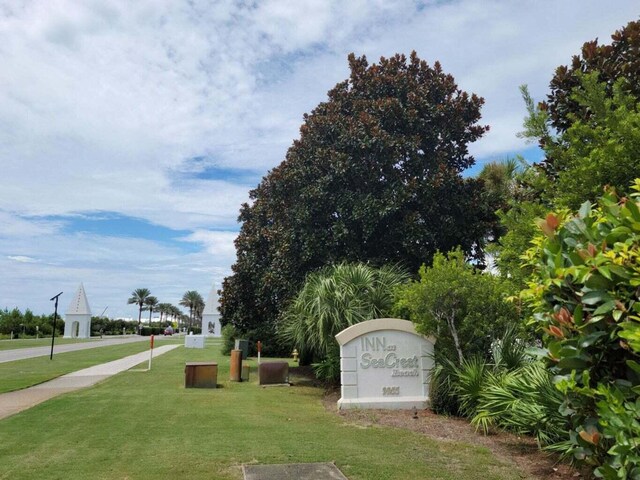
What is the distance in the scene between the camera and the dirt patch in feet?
20.3

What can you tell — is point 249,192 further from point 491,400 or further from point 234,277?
point 491,400

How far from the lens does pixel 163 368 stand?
63.7 feet

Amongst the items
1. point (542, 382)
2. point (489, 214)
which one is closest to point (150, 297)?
point (489, 214)

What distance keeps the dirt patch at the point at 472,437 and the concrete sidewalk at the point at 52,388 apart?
21.2 ft

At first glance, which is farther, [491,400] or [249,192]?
Result: [249,192]

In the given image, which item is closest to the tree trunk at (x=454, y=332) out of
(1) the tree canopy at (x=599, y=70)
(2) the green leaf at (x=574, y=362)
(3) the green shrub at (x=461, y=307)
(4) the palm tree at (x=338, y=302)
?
(3) the green shrub at (x=461, y=307)

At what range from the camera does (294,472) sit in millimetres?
5844

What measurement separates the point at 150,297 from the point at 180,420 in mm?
110862

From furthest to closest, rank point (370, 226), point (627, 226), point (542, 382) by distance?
point (370, 226) → point (542, 382) → point (627, 226)

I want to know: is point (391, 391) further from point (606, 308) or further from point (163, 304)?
point (163, 304)

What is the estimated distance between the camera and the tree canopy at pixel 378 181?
14.8 metres

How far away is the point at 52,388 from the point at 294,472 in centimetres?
1044

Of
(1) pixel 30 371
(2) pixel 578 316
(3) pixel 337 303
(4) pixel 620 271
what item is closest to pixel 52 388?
(1) pixel 30 371

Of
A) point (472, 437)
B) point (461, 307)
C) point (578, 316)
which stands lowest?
point (472, 437)
